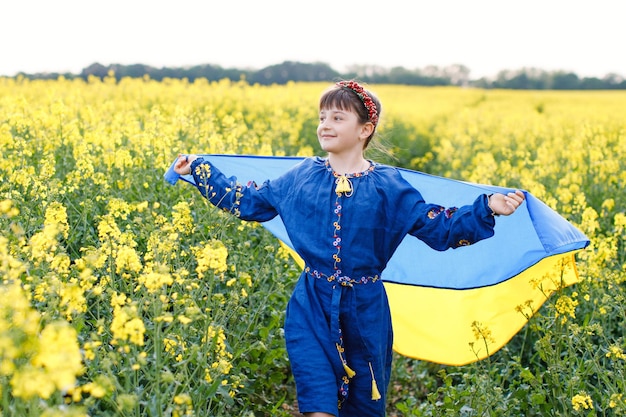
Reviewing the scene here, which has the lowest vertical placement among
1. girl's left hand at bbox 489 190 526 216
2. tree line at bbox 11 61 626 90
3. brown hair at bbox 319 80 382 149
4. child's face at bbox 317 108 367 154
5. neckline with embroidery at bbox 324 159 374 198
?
tree line at bbox 11 61 626 90

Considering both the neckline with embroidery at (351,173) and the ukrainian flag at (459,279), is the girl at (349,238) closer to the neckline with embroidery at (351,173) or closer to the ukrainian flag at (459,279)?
the neckline with embroidery at (351,173)

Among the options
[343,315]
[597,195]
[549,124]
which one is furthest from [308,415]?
[549,124]

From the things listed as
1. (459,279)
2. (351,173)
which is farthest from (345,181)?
(459,279)

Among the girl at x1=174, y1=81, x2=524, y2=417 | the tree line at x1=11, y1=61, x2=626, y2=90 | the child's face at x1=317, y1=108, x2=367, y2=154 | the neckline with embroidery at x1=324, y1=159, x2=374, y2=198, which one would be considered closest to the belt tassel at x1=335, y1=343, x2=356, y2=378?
the girl at x1=174, y1=81, x2=524, y2=417

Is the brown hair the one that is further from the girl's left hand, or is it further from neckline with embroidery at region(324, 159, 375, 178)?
the girl's left hand

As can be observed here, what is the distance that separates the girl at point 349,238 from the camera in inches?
128

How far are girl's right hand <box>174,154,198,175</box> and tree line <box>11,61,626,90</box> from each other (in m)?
A: 11.6

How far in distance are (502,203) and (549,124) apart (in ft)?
33.0

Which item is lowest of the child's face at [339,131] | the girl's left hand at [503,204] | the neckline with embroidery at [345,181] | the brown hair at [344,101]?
the girl's left hand at [503,204]

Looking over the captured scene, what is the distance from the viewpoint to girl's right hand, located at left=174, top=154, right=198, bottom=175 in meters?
3.71

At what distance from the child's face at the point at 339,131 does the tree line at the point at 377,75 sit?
12.1 metres

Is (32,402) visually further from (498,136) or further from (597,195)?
(498,136)

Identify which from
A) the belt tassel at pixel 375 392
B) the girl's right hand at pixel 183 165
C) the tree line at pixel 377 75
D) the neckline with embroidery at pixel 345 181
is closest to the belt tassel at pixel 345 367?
the belt tassel at pixel 375 392

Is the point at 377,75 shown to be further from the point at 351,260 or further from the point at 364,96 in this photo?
the point at 351,260
